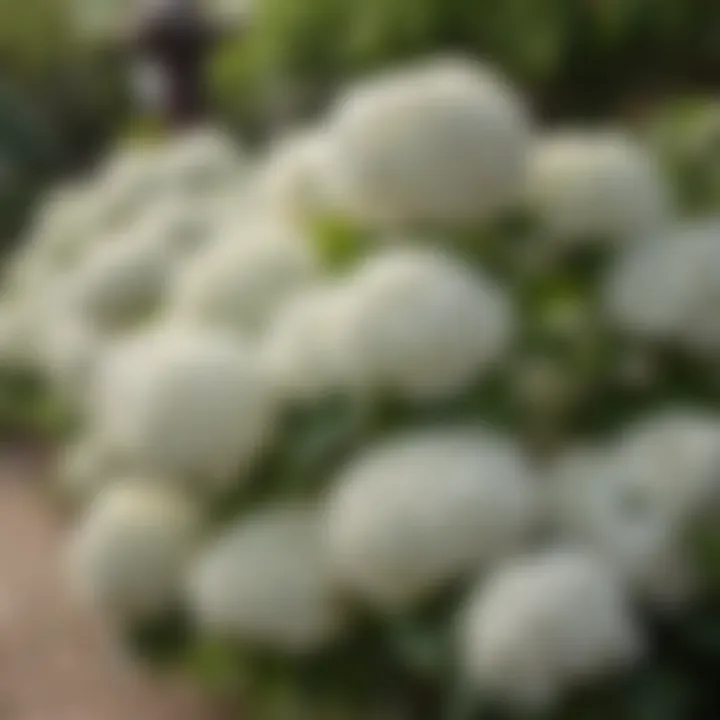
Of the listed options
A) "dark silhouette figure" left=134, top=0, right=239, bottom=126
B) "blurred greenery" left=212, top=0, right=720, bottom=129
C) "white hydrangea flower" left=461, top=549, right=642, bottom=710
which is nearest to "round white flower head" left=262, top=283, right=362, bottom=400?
"white hydrangea flower" left=461, top=549, right=642, bottom=710

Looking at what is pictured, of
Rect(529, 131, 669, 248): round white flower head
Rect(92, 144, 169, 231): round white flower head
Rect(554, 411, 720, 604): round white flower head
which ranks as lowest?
Rect(554, 411, 720, 604): round white flower head

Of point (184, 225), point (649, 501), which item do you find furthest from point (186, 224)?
point (649, 501)

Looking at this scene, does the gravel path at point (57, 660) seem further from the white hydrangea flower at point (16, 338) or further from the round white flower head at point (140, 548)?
the white hydrangea flower at point (16, 338)

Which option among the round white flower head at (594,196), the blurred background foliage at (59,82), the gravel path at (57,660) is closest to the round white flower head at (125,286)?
the gravel path at (57,660)

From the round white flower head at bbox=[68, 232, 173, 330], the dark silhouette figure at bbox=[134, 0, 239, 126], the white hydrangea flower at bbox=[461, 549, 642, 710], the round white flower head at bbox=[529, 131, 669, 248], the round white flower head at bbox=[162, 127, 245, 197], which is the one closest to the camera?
the white hydrangea flower at bbox=[461, 549, 642, 710]

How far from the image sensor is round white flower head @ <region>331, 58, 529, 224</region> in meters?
0.57

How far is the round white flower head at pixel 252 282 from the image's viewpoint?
0.63 meters

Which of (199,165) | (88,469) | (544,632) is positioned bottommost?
(544,632)

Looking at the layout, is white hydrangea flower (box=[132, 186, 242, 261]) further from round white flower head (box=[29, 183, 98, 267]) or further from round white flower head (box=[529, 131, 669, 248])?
round white flower head (box=[529, 131, 669, 248])

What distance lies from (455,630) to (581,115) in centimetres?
56

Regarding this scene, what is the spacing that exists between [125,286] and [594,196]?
0.27 meters

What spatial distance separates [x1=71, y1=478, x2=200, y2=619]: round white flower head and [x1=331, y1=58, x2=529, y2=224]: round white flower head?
0.15 meters

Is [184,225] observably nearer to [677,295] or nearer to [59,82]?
[677,295]

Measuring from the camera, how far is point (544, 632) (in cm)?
49
